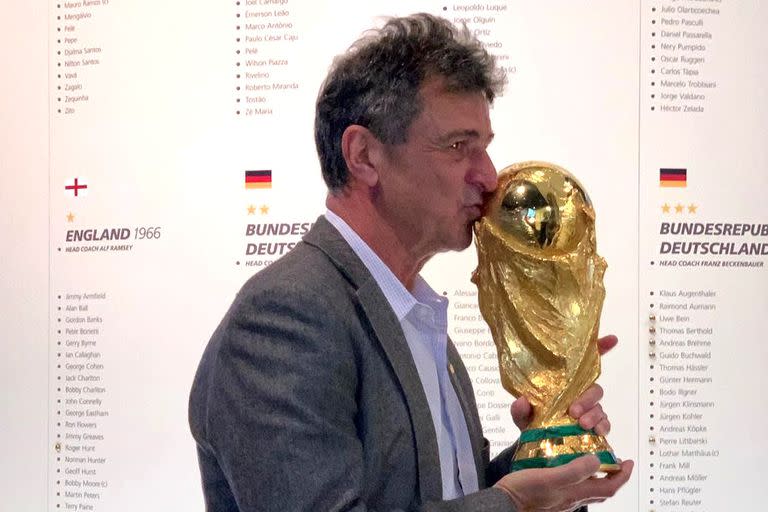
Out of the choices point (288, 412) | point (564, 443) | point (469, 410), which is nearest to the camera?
point (288, 412)

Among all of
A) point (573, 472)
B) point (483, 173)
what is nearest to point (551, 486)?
point (573, 472)

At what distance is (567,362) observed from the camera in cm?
177

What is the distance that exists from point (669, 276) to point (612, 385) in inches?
12.1

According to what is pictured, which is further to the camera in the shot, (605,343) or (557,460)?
(605,343)

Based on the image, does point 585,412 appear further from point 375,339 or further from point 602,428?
point 375,339

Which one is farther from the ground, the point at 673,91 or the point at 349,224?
the point at 673,91

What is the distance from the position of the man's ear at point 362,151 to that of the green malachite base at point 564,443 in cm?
47

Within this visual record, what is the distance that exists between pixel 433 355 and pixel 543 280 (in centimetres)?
22

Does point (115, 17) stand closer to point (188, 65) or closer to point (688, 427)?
point (188, 65)

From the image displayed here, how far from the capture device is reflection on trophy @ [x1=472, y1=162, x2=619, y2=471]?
5.81 feet

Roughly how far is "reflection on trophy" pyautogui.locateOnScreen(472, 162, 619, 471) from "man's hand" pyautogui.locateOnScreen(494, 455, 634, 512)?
5.8 inches

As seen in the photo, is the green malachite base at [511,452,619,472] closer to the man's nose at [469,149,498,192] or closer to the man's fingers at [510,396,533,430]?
the man's fingers at [510,396,533,430]

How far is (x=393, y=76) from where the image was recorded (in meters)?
1.74

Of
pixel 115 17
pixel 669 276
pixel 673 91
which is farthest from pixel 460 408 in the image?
pixel 115 17
